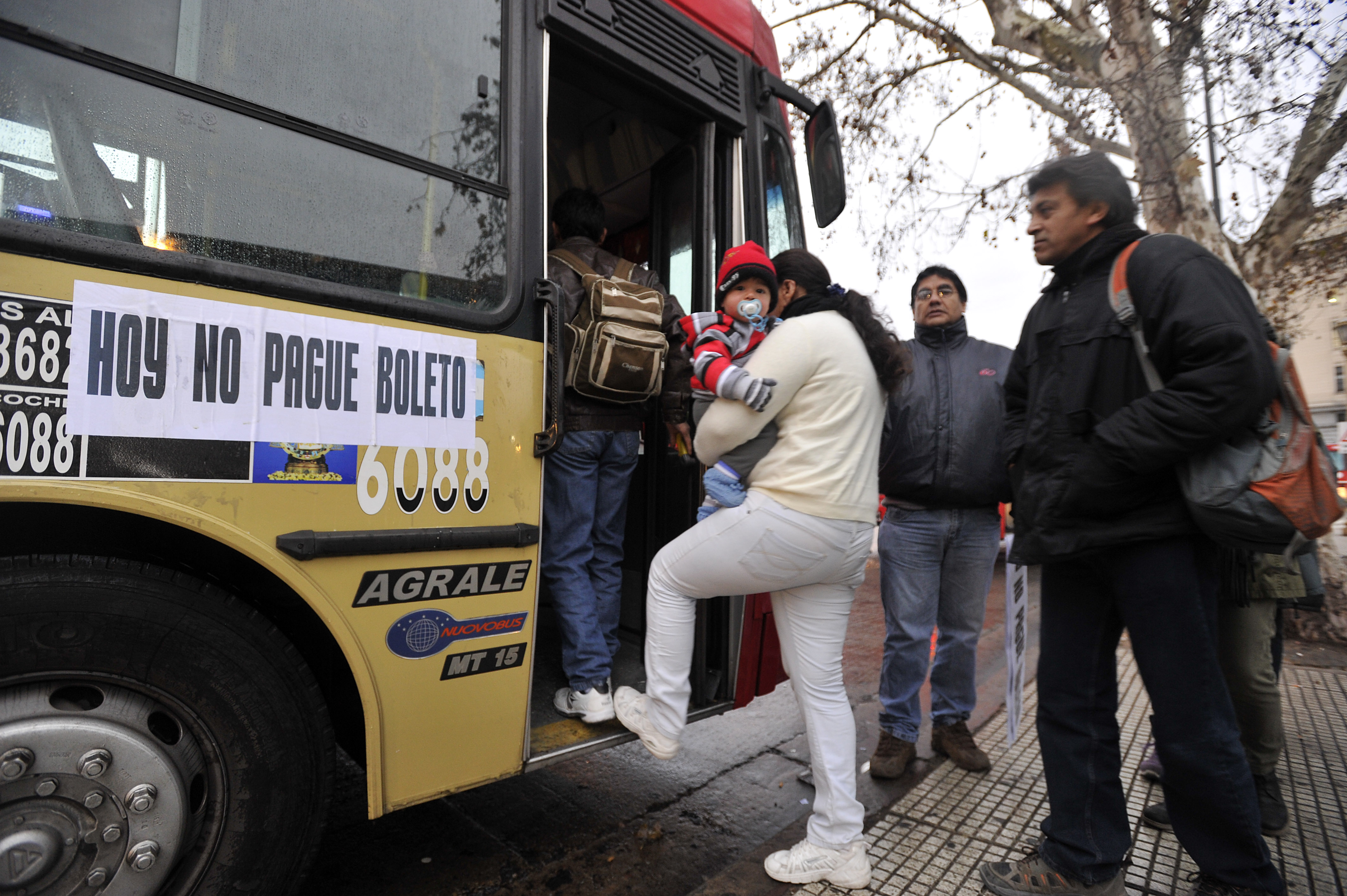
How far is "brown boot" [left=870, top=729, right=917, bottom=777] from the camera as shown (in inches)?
117

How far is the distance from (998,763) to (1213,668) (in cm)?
152

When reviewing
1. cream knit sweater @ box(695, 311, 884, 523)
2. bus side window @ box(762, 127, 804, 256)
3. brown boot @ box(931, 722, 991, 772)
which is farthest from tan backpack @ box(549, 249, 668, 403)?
brown boot @ box(931, 722, 991, 772)

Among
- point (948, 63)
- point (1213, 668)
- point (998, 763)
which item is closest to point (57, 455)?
point (1213, 668)

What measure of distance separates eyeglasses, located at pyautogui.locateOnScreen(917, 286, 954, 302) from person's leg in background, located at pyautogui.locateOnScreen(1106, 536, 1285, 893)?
1.59 meters

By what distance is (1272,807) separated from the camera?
253 cm

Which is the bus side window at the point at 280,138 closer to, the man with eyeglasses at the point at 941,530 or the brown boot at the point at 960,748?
the man with eyeglasses at the point at 941,530

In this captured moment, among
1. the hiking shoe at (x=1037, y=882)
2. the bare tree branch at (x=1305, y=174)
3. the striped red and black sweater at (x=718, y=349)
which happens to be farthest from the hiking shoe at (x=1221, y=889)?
the bare tree branch at (x=1305, y=174)

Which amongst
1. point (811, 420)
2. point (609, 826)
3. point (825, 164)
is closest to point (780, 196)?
point (825, 164)

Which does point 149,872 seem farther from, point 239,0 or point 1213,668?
point 1213,668

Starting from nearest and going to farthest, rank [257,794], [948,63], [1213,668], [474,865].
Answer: [257,794], [1213,668], [474,865], [948,63]

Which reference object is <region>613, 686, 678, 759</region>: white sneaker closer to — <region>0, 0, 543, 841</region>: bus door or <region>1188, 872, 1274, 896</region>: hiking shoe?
<region>0, 0, 543, 841</region>: bus door

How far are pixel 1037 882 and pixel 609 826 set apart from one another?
1.37m

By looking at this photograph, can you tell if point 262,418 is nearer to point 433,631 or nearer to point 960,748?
point 433,631

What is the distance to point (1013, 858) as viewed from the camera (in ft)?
7.80
